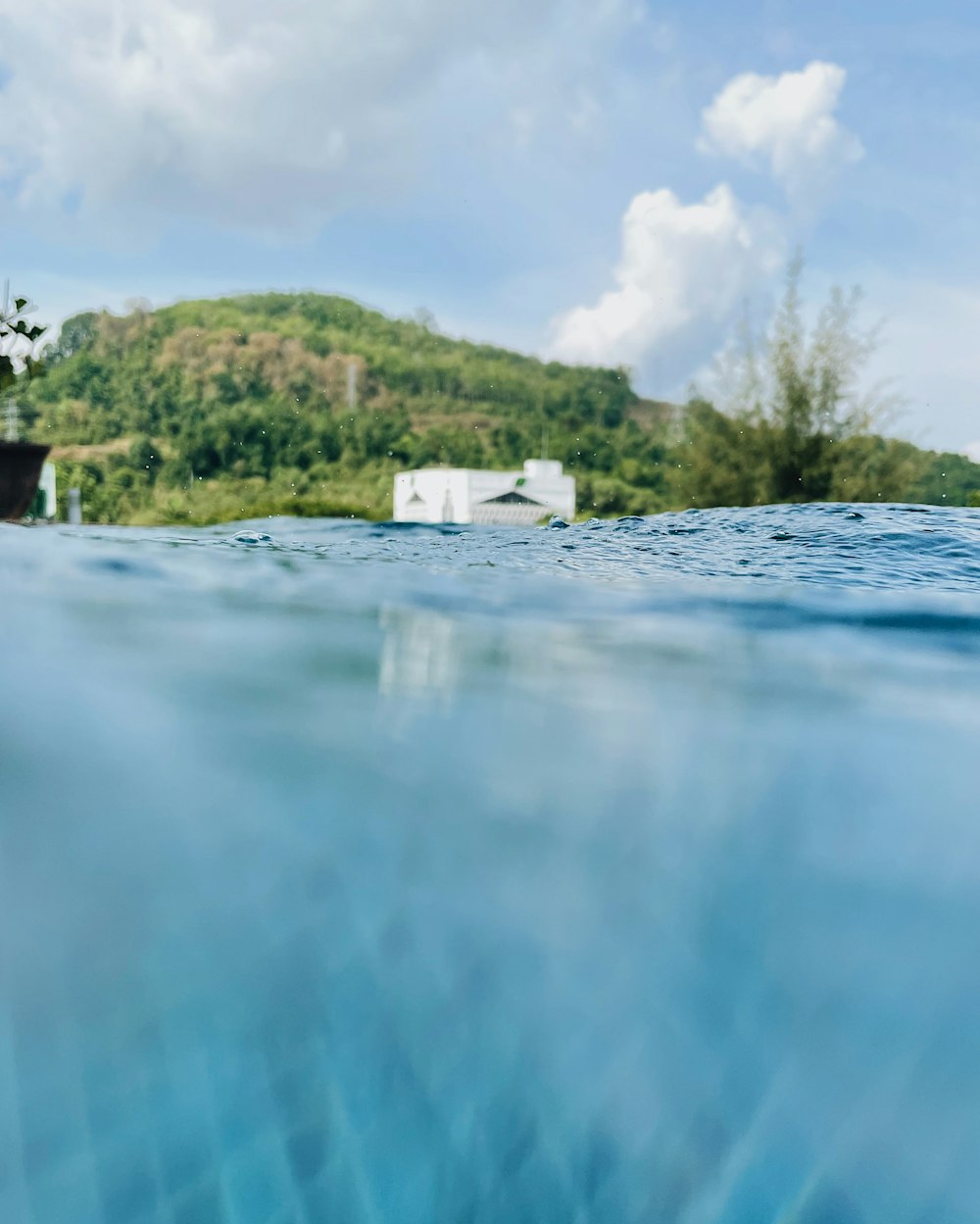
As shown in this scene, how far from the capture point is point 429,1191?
97cm

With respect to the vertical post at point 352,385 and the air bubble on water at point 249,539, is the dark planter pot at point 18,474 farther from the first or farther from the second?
the vertical post at point 352,385

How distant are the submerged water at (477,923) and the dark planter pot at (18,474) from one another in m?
→ 3.48

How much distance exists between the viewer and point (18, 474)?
5.75 meters

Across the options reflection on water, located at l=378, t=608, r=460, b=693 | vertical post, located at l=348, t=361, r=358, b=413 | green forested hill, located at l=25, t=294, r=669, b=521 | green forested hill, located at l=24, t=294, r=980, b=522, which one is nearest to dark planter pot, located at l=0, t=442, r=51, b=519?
reflection on water, located at l=378, t=608, r=460, b=693

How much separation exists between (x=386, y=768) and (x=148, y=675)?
27.8 inches

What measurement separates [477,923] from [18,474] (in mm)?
5501

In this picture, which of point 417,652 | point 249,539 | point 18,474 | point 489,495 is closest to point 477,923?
point 417,652

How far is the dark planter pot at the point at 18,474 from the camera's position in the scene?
5512 mm

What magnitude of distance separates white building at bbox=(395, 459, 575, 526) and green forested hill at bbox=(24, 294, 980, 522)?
1519mm

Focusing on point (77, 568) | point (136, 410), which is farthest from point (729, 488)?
point (136, 410)

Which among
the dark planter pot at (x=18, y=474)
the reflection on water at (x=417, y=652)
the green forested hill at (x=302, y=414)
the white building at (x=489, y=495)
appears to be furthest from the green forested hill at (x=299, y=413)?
the reflection on water at (x=417, y=652)

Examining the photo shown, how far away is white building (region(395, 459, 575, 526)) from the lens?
66.1ft

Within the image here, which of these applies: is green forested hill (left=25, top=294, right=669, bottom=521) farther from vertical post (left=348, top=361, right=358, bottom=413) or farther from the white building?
the white building

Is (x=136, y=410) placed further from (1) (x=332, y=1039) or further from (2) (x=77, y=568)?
(1) (x=332, y=1039)
